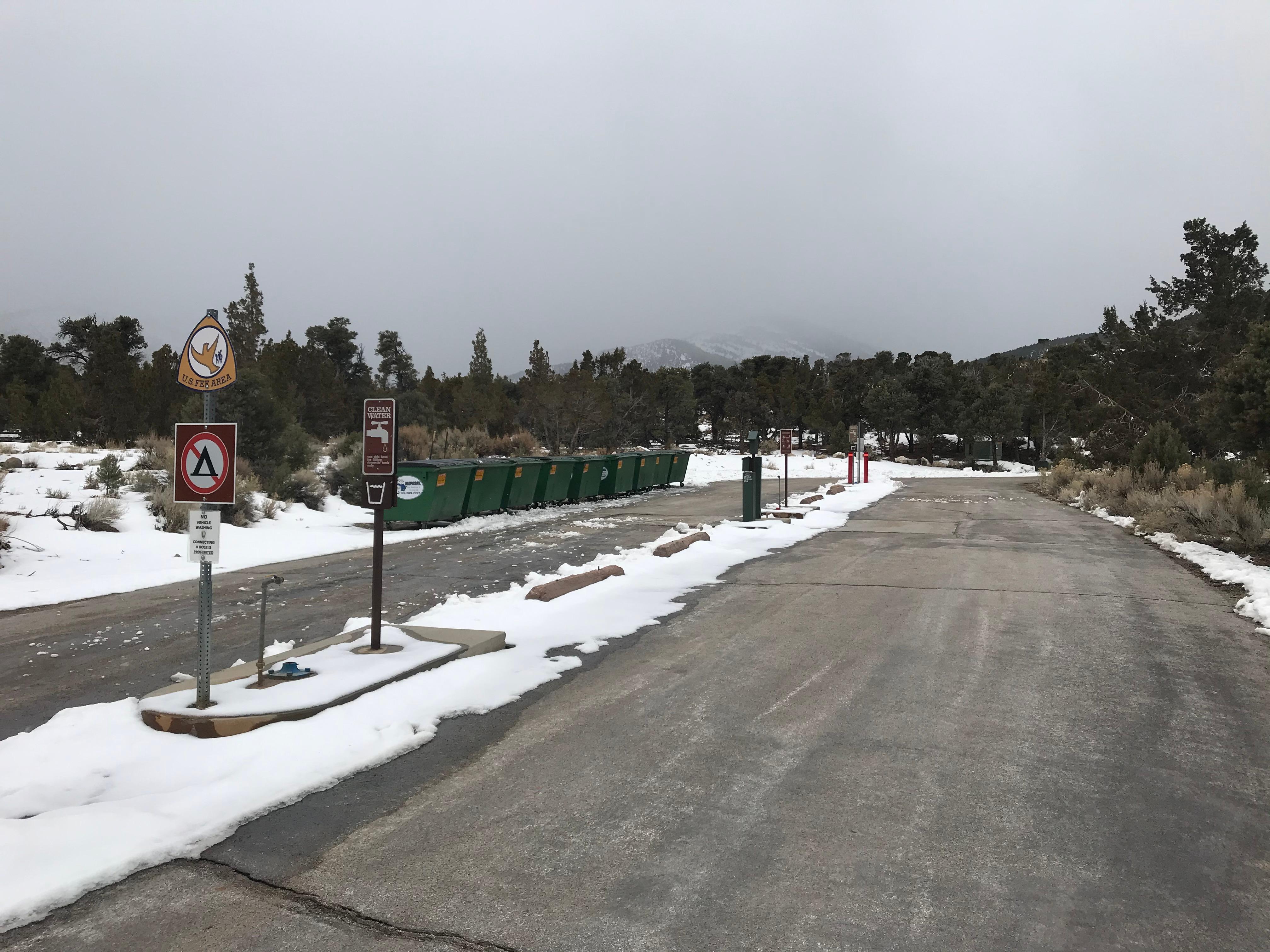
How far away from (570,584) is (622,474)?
16665 mm

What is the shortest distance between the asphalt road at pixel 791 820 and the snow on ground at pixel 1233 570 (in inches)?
58.6

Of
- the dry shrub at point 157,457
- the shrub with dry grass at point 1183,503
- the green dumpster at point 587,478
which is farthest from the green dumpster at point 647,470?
the dry shrub at point 157,457

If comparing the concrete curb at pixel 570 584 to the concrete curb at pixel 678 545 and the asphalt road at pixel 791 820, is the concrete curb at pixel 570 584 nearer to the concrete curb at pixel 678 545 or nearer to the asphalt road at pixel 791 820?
the concrete curb at pixel 678 545

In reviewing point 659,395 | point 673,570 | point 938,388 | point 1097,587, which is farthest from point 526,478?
point 938,388

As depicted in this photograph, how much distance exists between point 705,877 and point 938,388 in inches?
2279

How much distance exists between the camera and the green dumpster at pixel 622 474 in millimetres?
25641

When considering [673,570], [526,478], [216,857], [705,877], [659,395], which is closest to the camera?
[705,877]

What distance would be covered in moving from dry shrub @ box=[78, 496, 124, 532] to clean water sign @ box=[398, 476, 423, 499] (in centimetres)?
465

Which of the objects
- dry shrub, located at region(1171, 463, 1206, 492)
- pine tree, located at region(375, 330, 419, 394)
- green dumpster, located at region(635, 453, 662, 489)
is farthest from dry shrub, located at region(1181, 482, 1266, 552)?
pine tree, located at region(375, 330, 419, 394)

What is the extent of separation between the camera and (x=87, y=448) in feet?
87.8

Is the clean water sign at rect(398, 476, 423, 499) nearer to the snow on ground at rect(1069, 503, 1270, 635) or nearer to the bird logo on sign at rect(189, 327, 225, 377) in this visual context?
the bird logo on sign at rect(189, 327, 225, 377)

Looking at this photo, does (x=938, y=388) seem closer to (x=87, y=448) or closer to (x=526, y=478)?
(x=526, y=478)

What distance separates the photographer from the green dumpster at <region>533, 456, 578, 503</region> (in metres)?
21.9

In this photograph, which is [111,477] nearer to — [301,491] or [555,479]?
[301,491]
